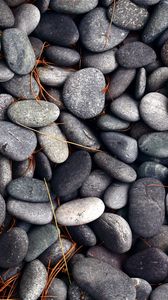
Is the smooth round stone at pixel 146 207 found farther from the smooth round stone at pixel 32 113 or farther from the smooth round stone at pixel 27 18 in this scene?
the smooth round stone at pixel 27 18

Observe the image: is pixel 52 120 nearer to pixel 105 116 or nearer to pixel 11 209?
pixel 105 116

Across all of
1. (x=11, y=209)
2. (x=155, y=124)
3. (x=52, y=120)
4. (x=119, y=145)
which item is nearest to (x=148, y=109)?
(x=155, y=124)

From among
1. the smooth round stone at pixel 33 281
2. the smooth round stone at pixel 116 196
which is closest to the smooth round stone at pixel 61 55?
the smooth round stone at pixel 116 196

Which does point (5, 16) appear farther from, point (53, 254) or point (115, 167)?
point (53, 254)

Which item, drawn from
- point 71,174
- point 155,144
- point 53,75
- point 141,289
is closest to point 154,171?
point 155,144

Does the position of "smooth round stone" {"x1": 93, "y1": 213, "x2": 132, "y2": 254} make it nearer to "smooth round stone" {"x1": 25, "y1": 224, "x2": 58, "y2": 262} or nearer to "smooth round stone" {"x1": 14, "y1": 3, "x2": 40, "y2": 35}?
"smooth round stone" {"x1": 25, "y1": 224, "x2": 58, "y2": 262}
